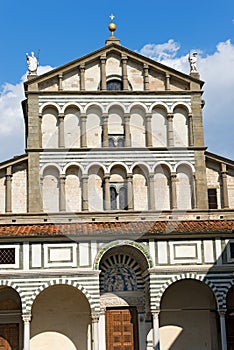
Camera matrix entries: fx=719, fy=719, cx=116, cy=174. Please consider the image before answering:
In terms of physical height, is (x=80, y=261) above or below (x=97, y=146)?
below

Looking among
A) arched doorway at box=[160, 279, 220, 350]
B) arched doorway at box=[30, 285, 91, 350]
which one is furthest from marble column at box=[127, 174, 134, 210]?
arched doorway at box=[30, 285, 91, 350]

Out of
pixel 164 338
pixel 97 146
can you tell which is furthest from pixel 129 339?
pixel 97 146

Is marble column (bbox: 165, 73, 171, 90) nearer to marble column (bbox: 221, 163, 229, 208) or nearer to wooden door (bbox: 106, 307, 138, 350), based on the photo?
marble column (bbox: 221, 163, 229, 208)

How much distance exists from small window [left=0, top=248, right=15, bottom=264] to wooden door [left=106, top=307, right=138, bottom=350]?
13.3 feet

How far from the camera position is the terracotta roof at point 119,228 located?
76.7ft

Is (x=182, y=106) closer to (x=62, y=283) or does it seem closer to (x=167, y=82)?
(x=167, y=82)

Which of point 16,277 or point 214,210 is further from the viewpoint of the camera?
point 214,210

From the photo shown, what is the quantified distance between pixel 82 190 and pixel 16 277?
5.29m

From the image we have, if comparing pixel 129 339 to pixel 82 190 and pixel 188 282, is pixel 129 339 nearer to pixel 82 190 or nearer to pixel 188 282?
pixel 188 282

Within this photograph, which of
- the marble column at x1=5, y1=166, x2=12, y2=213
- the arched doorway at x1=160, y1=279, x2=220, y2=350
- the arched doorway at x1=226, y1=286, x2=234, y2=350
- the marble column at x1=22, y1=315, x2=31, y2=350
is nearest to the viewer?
the marble column at x1=22, y1=315, x2=31, y2=350

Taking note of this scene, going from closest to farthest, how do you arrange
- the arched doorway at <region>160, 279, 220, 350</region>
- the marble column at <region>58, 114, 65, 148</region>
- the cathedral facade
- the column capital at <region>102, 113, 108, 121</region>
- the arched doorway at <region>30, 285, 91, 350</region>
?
1. the cathedral facade
2. the arched doorway at <region>30, 285, 91, 350</region>
3. the arched doorway at <region>160, 279, 220, 350</region>
4. the marble column at <region>58, 114, 65, 148</region>
5. the column capital at <region>102, 113, 108, 121</region>

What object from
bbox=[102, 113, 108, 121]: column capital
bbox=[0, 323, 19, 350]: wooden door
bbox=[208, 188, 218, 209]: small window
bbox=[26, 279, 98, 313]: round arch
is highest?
bbox=[102, 113, 108, 121]: column capital

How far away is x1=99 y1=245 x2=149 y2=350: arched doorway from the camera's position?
80.4ft

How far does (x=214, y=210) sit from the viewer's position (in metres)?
26.7
